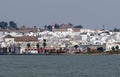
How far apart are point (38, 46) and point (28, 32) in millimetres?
53705

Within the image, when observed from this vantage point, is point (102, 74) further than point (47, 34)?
No

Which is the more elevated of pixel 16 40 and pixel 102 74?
pixel 16 40

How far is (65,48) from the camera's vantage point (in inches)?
5379

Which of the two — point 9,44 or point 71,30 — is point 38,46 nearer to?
point 9,44

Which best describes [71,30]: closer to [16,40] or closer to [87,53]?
[16,40]

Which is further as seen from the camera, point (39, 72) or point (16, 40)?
point (16, 40)

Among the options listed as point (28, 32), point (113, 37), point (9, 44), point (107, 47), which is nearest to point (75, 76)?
point (107, 47)

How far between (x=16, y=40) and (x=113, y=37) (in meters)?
26.0

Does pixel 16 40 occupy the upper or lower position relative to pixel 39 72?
upper

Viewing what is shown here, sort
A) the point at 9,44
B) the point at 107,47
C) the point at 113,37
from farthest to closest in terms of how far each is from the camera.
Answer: the point at 113,37
the point at 9,44
the point at 107,47

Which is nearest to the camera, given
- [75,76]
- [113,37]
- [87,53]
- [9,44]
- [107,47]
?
[75,76]

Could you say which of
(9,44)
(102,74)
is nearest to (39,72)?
(102,74)

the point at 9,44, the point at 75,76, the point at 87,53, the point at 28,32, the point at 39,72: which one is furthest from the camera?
the point at 28,32

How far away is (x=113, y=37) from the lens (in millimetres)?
166750
